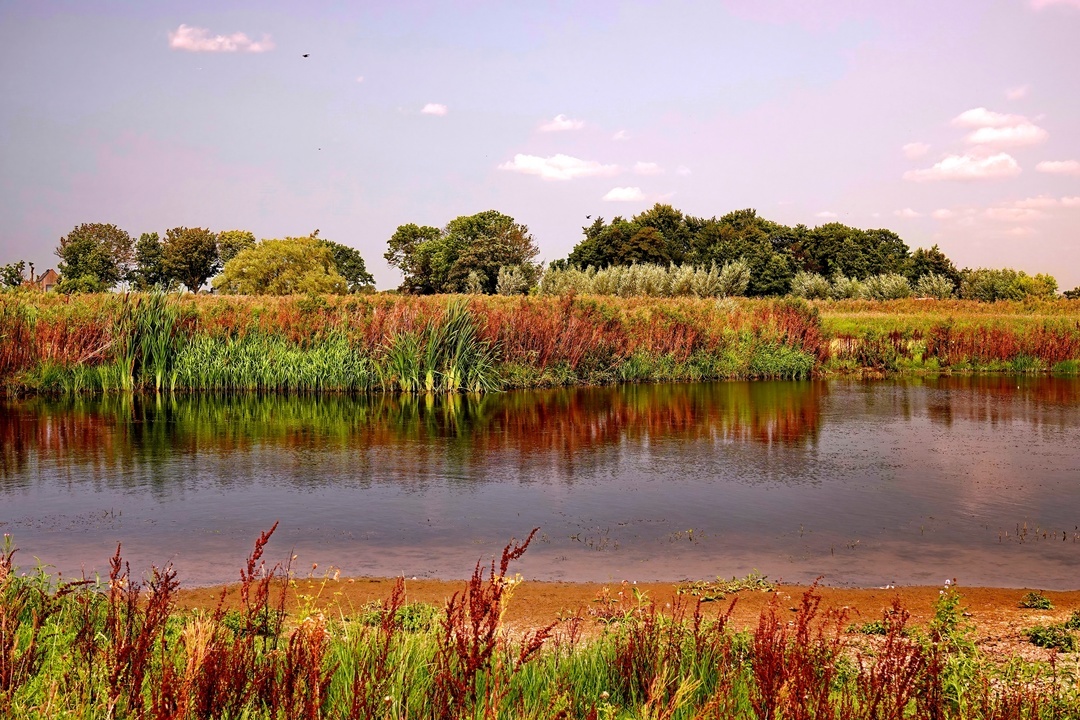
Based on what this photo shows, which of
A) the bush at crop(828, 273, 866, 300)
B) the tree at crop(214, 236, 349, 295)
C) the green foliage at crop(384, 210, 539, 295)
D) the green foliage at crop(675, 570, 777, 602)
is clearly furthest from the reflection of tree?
the tree at crop(214, 236, 349, 295)

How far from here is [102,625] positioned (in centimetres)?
607

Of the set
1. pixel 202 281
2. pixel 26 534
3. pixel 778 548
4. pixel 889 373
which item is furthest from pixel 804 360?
pixel 202 281

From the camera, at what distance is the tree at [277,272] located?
8438 cm

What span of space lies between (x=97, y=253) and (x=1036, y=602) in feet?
368

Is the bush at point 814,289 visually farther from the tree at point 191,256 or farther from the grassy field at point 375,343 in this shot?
the tree at point 191,256

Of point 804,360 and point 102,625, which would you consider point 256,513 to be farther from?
point 804,360

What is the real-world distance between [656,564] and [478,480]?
15.2 feet

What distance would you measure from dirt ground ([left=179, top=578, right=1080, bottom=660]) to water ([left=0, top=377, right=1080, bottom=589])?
392 mm

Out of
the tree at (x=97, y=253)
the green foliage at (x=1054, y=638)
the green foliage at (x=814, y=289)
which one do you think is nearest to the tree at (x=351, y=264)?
the tree at (x=97, y=253)

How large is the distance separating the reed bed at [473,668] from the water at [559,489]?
2.32 metres

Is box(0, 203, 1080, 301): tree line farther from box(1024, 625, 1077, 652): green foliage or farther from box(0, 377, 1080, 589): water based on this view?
box(1024, 625, 1077, 652): green foliage

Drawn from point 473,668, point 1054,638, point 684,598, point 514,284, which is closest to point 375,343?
point 684,598

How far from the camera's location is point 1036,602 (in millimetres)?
7320

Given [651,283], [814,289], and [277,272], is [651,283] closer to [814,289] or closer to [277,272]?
[814,289]
